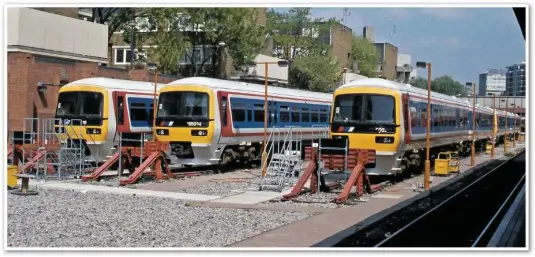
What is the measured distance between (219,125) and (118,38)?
69.2ft

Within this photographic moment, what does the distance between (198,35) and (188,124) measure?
16.3 meters

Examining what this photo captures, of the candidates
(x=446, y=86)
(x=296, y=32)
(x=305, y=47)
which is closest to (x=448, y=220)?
(x=446, y=86)

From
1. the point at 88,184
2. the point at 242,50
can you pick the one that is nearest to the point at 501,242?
the point at 88,184

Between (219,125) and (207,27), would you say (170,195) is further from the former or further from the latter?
(207,27)

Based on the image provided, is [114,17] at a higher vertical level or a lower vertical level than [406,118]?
higher

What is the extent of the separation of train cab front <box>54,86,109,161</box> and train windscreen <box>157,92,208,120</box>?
2148 mm

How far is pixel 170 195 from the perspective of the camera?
18094 millimetres

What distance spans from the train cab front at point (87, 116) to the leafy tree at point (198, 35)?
12.8m

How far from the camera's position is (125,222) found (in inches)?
544

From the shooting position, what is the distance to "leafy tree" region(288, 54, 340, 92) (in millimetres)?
40531

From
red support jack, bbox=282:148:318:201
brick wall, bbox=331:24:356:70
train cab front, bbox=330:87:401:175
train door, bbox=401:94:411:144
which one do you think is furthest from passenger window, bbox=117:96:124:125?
brick wall, bbox=331:24:356:70

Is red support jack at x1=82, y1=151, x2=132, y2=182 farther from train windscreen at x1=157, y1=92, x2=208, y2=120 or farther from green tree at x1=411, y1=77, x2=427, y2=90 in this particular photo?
green tree at x1=411, y1=77, x2=427, y2=90

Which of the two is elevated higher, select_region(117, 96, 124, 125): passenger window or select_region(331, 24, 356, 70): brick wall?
select_region(331, 24, 356, 70): brick wall

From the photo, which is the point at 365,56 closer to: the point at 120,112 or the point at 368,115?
the point at 120,112
